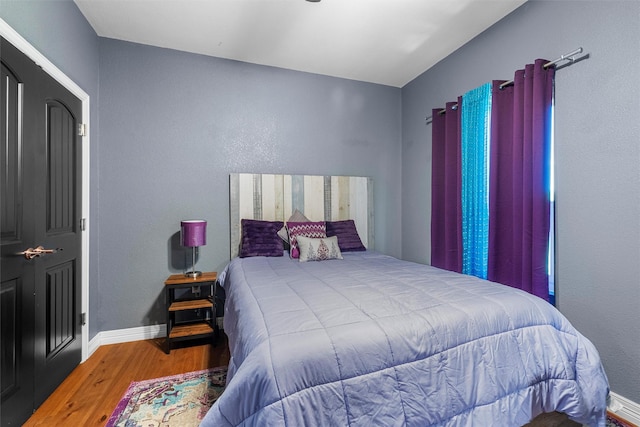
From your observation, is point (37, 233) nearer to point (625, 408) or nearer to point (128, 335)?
point (128, 335)

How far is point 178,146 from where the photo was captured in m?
2.87

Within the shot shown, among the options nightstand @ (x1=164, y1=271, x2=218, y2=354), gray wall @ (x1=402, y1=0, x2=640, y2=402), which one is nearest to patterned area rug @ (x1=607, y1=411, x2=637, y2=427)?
gray wall @ (x1=402, y1=0, x2=640, y2=402)

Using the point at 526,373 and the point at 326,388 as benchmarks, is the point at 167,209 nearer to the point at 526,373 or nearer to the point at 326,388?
the point at 326,388

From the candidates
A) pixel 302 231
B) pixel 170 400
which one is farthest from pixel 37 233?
pixel 302 231

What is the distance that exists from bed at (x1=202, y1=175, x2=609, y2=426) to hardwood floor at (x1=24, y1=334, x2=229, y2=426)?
1.08m

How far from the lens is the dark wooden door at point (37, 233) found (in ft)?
4.85

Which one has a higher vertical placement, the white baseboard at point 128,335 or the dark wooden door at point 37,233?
the dark wooden door at point 37,233

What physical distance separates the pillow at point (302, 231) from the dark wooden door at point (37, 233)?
1.72 m

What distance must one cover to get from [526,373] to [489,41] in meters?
2.61

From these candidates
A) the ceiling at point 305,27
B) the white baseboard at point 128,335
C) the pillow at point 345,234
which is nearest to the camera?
the ceiling at point 305,27

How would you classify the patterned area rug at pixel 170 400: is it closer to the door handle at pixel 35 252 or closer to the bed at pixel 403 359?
the bed at pixel 403 359

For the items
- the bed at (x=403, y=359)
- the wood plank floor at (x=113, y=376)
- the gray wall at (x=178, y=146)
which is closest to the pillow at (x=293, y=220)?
the gray wall at (x=178, y=146)

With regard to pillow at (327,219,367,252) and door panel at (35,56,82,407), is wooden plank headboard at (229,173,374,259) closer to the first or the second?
pillow at (327,219,367,252)

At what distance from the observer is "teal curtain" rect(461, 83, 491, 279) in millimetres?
2559
